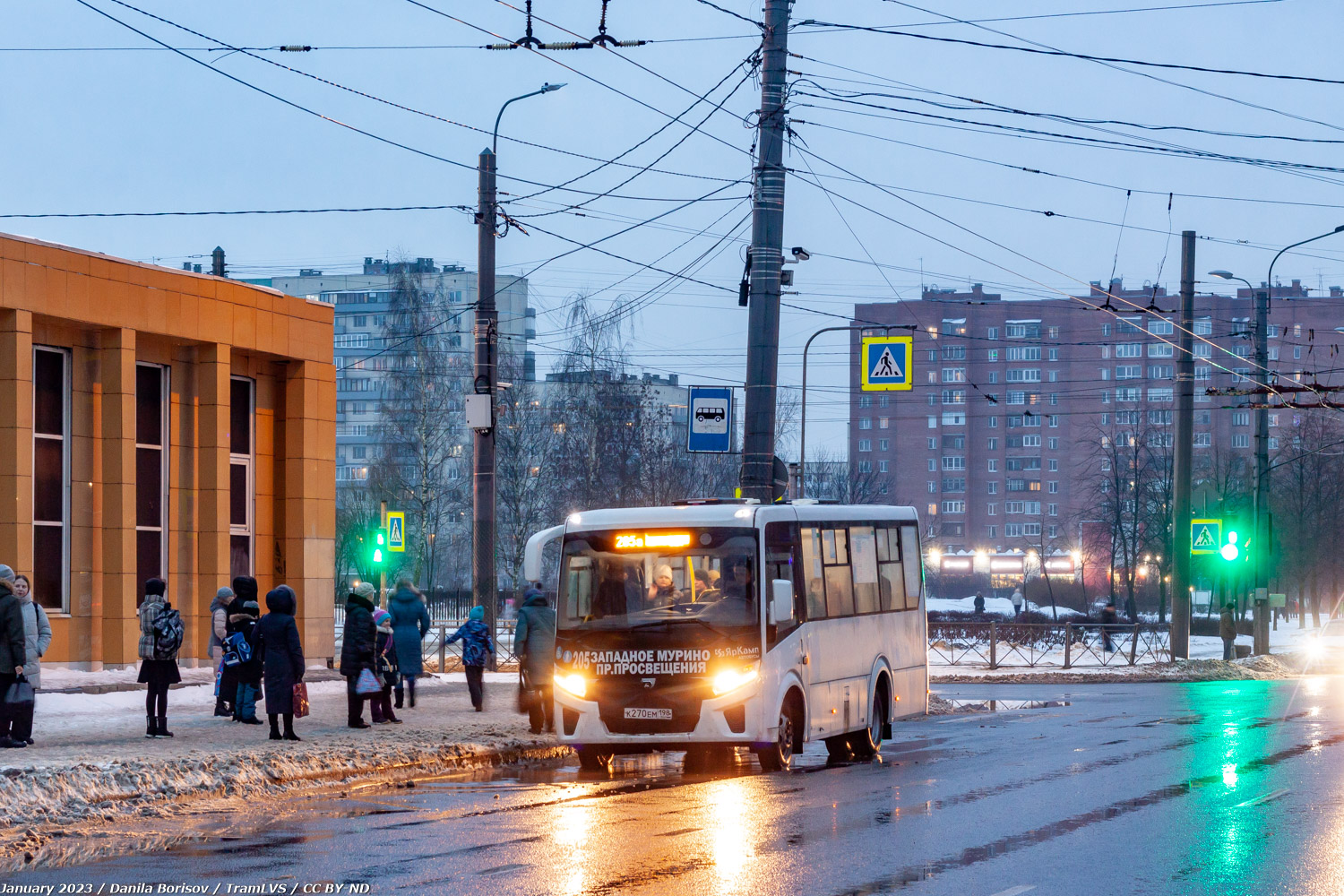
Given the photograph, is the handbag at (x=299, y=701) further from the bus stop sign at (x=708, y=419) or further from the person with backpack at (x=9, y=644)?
the bus stop sign at (x=708, y=419)

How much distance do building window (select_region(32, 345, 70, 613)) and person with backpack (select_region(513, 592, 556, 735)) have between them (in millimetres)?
8663

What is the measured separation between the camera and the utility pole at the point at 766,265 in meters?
21.0

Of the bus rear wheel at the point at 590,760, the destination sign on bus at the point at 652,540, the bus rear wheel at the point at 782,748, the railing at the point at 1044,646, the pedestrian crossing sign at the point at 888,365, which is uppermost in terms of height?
the pedestrian crossing sign at the point at 888,365

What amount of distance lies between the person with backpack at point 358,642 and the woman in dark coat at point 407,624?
209 cm

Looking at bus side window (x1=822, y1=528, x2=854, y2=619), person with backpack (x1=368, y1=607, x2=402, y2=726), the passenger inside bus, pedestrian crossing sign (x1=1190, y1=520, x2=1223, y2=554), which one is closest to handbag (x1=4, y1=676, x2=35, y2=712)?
person with backpack (x1=368, y1=607, x2=402, y2=726)

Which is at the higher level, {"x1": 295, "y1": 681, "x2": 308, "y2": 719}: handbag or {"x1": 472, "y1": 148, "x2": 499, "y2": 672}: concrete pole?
{"x1": 472, "y1": 148, "x2": 499, "y2": 672}: concrete pole

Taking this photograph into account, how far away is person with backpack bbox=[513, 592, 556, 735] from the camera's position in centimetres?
1925

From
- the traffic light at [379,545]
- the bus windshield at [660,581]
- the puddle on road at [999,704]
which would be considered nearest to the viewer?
the bus windshield at [660,581]

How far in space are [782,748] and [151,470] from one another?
45.4 feet

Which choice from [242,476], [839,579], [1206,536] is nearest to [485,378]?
[242,476]

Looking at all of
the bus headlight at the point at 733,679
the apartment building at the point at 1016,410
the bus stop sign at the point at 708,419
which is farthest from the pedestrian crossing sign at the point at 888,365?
the apartment building at the point at 1016,410

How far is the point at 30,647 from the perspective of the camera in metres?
15.5

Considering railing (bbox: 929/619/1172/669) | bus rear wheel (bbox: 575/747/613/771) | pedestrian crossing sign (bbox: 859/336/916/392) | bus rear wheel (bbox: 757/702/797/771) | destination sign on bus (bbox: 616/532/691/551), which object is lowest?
railing (bbox: 929/619/1172/669)

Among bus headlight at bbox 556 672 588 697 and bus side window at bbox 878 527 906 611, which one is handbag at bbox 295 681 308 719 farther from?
bus side window at bbox 878 527 906 611
